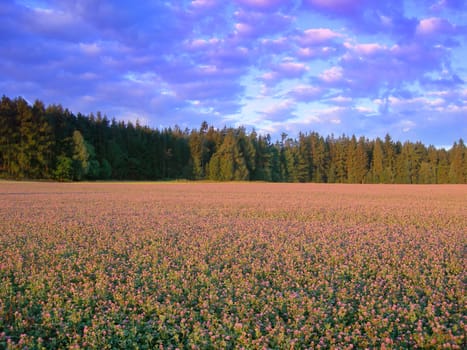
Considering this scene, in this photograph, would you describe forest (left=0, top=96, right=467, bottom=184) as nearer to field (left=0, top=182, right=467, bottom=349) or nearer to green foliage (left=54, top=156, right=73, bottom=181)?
green foliage (left=54, top=156, right=73, bottom=181)

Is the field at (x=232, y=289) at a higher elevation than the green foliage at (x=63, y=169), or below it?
below

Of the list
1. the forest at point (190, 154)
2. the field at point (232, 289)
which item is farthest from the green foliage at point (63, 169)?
the field at point (232, 289)

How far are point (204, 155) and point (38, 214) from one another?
83.3m

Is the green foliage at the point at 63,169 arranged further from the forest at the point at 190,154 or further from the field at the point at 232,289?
the field at the point at 232,289

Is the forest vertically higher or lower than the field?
higher

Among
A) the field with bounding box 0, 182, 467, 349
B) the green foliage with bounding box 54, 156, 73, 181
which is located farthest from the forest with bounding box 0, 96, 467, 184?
the field with bounding box 0, 182, 467, 349

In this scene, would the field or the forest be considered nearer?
the field

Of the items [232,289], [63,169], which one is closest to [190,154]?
[63,169]

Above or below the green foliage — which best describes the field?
below

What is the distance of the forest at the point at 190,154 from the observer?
2852 inches

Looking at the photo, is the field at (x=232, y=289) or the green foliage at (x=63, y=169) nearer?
the field at (x=232, y=289)

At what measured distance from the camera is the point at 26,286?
308 inches

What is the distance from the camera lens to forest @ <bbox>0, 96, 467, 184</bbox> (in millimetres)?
72438

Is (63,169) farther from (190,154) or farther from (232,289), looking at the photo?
(232,289)
